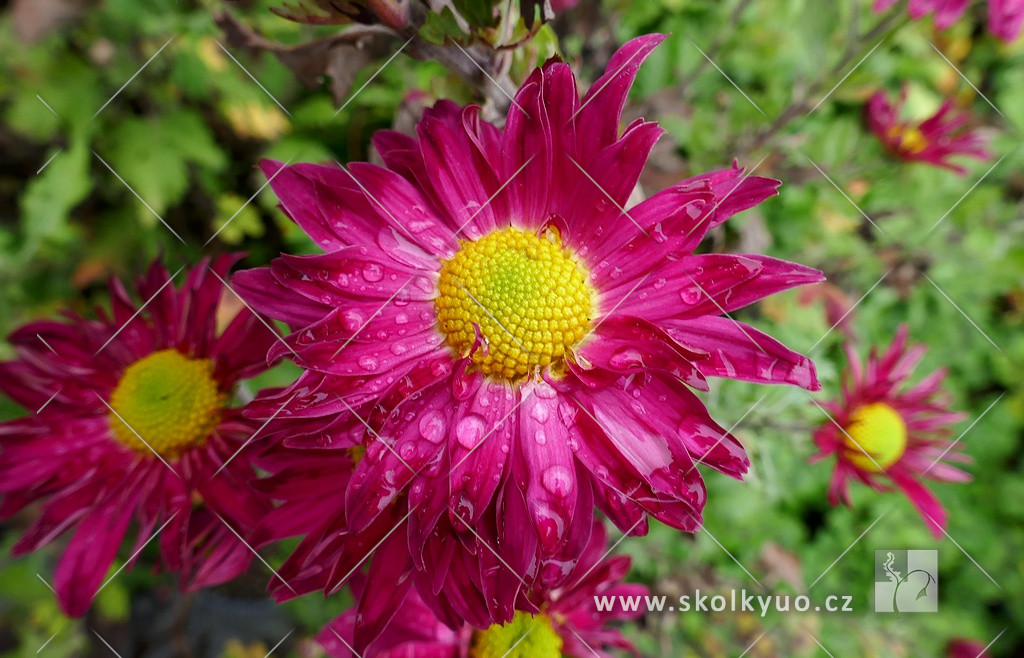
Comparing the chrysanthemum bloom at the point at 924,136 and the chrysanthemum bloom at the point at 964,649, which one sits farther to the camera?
the chrysanthemum bloom at the point at 964,649

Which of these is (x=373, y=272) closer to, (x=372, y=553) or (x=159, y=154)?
(x=372, y=553)

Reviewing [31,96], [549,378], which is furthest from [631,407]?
[31,96]

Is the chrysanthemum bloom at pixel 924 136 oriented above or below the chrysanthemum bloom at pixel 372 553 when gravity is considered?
above

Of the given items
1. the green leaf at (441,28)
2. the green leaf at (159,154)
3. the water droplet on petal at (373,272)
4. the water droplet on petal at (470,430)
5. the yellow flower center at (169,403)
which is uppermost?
the green leaf at (441,28)

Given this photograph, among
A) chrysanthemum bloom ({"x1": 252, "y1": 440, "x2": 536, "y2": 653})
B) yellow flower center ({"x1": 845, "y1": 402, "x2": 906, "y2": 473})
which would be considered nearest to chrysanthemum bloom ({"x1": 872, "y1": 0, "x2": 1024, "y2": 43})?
yellow flower center ({"x1": 845, "y1": 402, "x2": 906, "y2": 473})

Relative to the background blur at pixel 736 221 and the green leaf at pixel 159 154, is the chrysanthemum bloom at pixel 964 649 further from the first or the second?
the green leaf at pixel 159 154

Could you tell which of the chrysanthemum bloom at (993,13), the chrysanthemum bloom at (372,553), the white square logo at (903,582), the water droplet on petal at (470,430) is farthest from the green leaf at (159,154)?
the white square logo at (903,582)

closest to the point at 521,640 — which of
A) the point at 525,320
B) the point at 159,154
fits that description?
the point at 525,320

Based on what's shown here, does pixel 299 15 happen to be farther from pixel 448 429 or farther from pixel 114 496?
pixel 114 496
